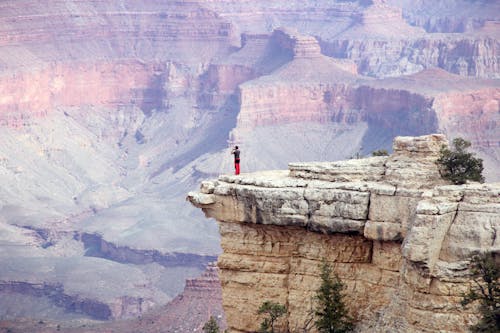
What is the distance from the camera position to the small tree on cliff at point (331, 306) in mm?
29344

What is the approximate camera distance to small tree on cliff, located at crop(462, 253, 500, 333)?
25.8 meters

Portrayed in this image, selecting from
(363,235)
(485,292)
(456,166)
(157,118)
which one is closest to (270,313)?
(363,235)

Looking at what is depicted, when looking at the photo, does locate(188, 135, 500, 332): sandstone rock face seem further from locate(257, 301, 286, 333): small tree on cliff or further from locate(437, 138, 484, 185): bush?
locate(257, 301, 286, 333): small tree on cliff

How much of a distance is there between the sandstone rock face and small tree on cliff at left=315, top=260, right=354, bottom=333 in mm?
357

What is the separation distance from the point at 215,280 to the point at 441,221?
4297cm

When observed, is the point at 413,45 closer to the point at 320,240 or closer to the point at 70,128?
the point at 70,128

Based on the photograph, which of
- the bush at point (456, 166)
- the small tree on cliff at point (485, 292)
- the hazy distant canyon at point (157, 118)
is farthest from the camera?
the hazy distant canyon at point (157, 118)

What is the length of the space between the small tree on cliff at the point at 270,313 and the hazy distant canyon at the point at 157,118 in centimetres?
5623

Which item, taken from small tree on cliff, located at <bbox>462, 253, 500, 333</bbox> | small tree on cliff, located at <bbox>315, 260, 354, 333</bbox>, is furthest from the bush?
small tree on cliff, located at <bbox>315, 260, 354, 333</bbox>

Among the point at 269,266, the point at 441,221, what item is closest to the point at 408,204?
the point at 441,221

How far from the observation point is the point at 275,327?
1223 inches

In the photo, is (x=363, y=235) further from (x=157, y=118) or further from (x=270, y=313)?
(x=157, y=118)

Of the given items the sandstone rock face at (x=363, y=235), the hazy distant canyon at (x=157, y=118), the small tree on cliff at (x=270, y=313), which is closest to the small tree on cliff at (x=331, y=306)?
the sandstone rock face at (x=363, y=235)

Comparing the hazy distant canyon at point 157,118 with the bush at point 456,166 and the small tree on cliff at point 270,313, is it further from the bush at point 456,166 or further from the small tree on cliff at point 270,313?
the bush at point 456,166
